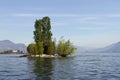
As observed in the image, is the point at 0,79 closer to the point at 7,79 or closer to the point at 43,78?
the point at 7,79

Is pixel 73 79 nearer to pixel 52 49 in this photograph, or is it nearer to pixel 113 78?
pixel 113 78

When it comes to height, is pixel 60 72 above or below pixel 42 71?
below

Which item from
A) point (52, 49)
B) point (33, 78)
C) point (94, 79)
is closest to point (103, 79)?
point (94, 79)

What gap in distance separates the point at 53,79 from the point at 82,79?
20.0ft

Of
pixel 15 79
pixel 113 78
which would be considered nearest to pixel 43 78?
pixel 15 79

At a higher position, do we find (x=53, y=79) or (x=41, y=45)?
(x=41, y=45)

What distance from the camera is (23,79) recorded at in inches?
2434

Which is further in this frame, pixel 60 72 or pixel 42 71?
pixel 42 71

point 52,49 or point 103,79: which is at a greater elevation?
point 52,49

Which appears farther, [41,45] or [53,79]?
[41,45]

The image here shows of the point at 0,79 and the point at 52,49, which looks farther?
the point at 52,49

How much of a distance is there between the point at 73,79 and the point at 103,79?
21.1 ft

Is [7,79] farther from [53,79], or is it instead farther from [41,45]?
[41,45]

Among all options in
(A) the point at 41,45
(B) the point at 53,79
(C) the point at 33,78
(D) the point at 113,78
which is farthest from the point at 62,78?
(A) the point at 41,45
